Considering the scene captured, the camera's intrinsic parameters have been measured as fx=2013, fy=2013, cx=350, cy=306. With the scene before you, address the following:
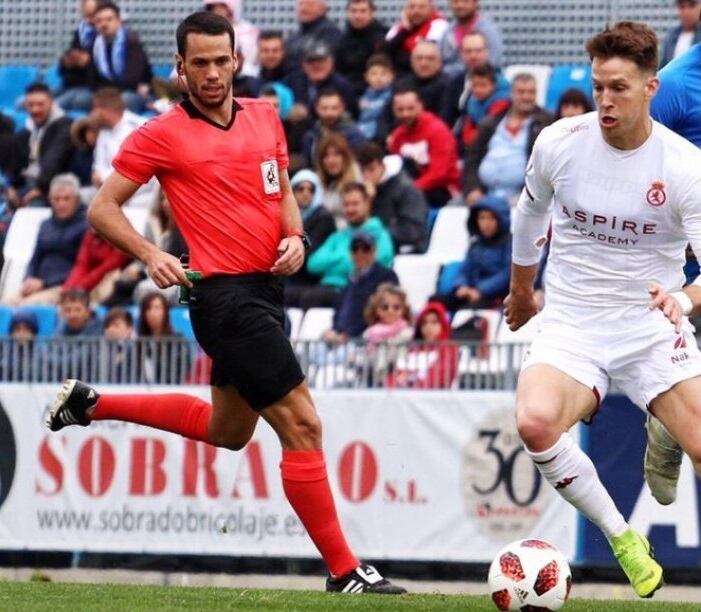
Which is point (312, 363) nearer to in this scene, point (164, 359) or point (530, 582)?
point (164, 359)

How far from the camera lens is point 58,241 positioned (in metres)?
17.7

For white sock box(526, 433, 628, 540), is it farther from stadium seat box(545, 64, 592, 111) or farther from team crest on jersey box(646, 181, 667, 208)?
stadium seat box(545, 64, 592, 111)

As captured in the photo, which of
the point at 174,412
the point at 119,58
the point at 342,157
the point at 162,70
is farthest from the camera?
the point at 162,70

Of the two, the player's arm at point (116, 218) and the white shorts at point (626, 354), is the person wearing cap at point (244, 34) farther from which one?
the white shorts at point (626, 354)

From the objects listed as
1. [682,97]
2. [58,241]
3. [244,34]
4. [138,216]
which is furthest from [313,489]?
[244,34]

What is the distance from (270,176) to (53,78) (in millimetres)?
12395

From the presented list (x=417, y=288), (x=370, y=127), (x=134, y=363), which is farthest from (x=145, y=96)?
(x=134, y=363)

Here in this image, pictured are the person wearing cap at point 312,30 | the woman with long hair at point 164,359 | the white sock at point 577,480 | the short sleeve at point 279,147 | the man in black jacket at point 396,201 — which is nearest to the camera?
the white sock at point 577,480

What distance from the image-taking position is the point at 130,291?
56.2ft

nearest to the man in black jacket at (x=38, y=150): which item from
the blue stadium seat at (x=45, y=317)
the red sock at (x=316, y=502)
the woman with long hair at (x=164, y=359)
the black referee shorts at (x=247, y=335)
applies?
the blue stadium seat at (x=45, y=317)

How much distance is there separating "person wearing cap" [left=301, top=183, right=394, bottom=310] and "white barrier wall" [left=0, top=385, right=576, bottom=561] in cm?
262

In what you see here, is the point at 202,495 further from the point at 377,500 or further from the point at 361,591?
the point at 361,591

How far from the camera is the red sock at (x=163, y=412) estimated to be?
9.95 meters

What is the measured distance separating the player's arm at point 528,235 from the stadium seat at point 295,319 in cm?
658
